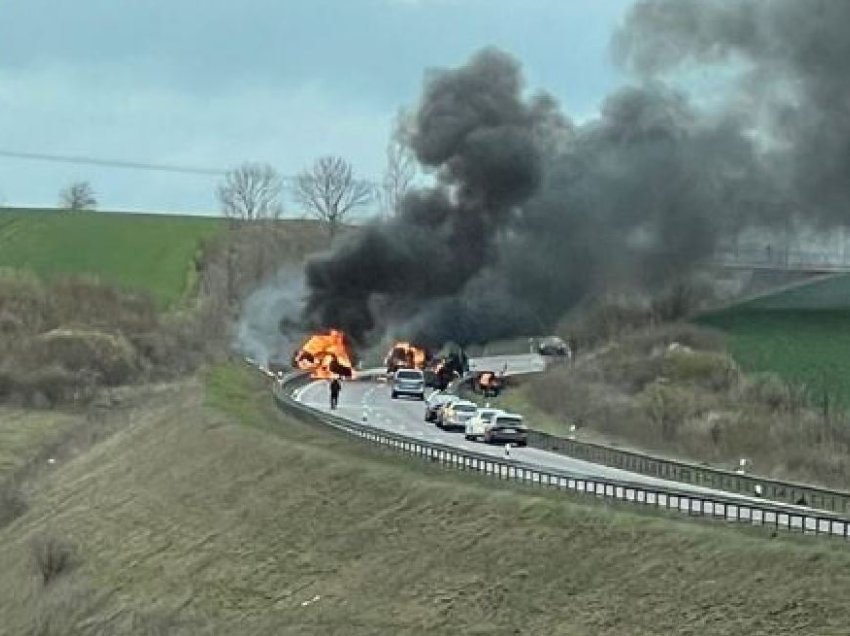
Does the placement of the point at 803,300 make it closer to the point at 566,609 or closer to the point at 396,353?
the point at 396,353

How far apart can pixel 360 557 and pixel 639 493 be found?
6.41 m

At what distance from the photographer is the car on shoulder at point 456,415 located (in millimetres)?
71375

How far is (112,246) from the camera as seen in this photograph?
144625 millimetres

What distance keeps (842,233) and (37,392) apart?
49.6 meters

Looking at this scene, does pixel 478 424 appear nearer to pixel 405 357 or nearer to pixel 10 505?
pixel 10 505

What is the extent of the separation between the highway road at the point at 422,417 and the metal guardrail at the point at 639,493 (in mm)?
1170

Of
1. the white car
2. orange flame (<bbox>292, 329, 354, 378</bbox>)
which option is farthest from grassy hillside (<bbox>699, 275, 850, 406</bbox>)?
orange flame (<bbox>292, 329, 354, 378</bbox>)

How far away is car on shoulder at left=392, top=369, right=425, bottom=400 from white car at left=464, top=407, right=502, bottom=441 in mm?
16027

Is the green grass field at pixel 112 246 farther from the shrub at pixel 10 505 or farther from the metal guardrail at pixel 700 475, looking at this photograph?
the metal guardrail at pixel 700 475

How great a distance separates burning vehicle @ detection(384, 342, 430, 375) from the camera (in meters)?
83.2

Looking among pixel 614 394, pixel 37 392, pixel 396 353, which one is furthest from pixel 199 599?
pixel 37 392

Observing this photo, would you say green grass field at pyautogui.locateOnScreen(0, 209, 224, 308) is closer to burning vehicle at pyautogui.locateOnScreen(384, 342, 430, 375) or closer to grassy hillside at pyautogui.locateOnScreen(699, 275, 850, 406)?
burning vehicle at pyautogui.locateOnScreen(384, 342, 430, 375)

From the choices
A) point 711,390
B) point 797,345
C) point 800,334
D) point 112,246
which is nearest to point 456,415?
point 711,390

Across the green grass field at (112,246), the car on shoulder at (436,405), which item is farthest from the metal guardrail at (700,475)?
the green grass field at (112,246)
